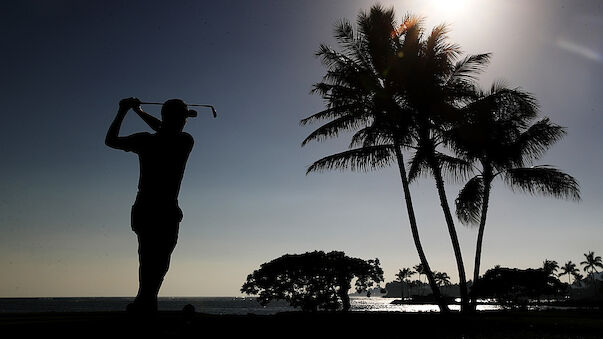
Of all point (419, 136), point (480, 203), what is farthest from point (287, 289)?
point (419, 136)

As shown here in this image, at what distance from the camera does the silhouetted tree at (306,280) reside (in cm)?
4244

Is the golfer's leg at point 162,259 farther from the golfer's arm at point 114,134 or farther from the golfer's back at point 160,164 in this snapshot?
the golfer's arm at point 114,134

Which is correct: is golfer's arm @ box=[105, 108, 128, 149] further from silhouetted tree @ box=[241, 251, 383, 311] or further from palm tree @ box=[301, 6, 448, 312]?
silhouetted tree @ box=[241, 251, 383, 311]

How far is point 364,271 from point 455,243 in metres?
27.1

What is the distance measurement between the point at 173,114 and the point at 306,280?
134 feet

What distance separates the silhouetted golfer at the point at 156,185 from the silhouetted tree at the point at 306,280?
131ft

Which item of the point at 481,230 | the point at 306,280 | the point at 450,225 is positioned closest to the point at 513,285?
the point at 481,230

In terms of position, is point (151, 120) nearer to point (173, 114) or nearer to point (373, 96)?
point (173, 114)

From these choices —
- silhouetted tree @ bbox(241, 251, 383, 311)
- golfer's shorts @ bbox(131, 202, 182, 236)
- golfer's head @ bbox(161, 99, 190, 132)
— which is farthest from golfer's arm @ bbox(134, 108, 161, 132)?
silhouetted tree @ bbox(241, 251, 383, 311)

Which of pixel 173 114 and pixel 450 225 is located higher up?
pixel 450 225

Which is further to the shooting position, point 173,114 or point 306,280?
point 306,280

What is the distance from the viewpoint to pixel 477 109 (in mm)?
20422

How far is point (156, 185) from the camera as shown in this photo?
141 inches

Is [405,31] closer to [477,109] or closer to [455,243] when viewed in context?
[477,109]
